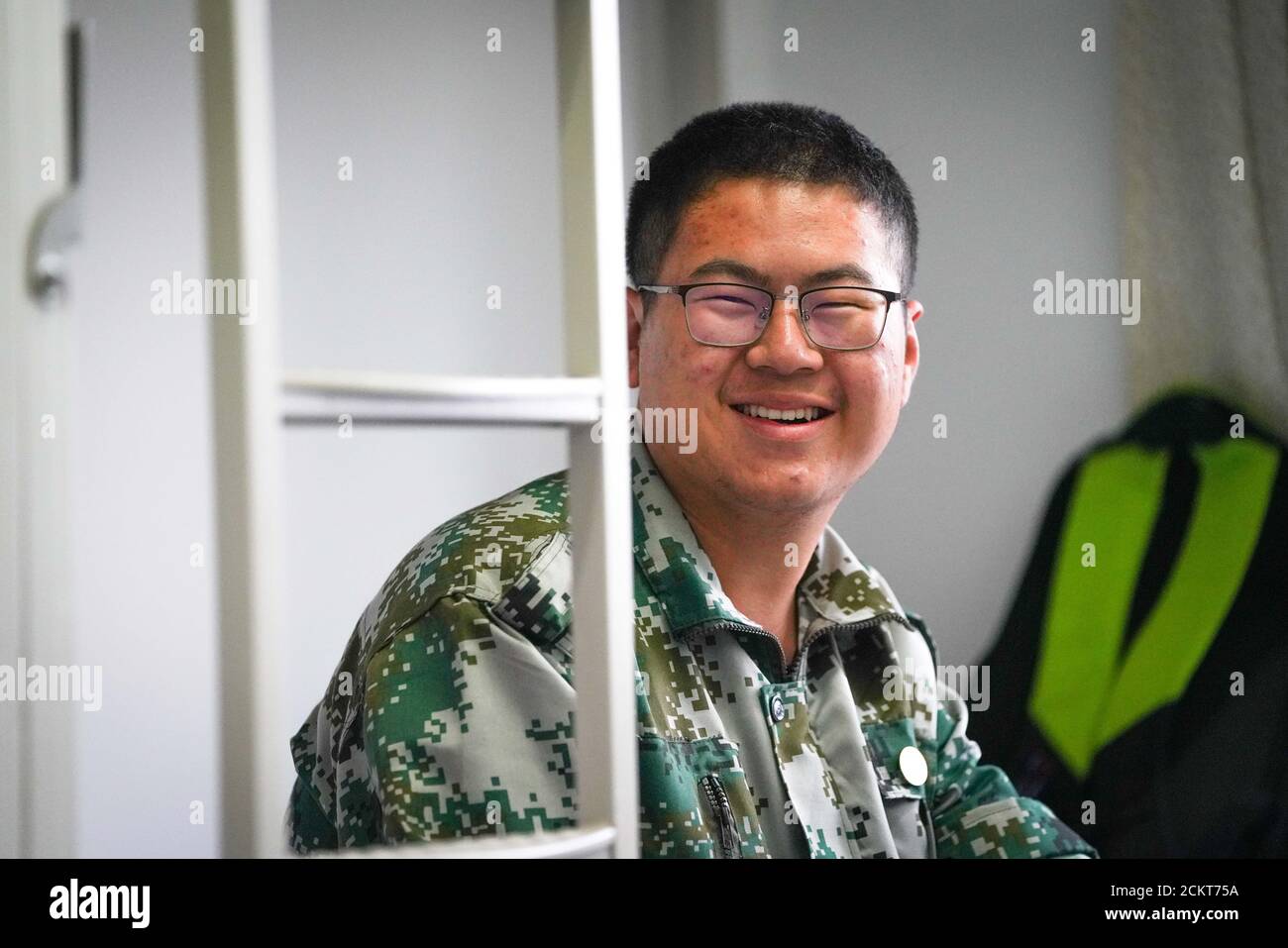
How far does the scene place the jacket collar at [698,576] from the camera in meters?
0.93

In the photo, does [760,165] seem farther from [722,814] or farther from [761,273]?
[722,814]

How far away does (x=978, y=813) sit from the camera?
100 centimetres

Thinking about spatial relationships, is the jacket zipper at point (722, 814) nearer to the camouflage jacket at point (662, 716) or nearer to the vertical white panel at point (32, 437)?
the camouflage jacket at point (662, 716)

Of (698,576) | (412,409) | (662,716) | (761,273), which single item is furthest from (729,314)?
(412,409)

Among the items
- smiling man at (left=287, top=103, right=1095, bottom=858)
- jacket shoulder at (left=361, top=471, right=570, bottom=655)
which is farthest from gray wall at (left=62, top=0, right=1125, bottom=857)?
jacket shoulder at (left=361, top=471, right=570, bottom=655)

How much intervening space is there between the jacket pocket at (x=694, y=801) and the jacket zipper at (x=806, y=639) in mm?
85

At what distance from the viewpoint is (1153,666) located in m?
1.52

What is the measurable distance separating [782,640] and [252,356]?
0.62 metres

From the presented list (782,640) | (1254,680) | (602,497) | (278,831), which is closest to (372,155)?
(782,640)

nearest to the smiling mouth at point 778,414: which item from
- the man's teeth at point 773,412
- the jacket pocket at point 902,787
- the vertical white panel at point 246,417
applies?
the man's teeth at point 773,412

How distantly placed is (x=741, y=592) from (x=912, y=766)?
0.19 metres

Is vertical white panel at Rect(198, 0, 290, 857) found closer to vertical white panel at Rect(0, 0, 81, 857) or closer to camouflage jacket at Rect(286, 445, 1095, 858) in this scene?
vertical white panel at Rect(0, 0, 81, 857)

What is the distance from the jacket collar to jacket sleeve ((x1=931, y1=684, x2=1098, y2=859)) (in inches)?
4.2
